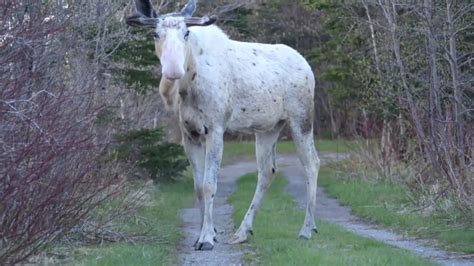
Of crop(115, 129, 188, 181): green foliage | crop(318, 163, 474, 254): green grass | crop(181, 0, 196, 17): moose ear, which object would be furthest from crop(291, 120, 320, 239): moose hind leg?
crop(115, 129, 188, 181): green foliage

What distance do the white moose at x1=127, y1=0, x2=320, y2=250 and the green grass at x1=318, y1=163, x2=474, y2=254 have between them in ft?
5.87

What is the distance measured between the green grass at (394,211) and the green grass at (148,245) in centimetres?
347

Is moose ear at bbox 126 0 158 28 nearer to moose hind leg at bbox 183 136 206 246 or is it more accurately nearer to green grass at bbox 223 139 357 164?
moose hind leg at bbox 183 136 206 246

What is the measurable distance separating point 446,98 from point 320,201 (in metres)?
5.11

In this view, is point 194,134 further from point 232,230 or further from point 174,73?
point 232,230

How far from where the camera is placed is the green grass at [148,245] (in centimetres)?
1111

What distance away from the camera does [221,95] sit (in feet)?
43.7

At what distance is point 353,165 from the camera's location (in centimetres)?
2653

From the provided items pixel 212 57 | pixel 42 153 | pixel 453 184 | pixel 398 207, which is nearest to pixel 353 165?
pixel 398 207

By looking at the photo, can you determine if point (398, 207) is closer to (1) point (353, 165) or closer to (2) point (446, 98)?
(2) point (446, 98)

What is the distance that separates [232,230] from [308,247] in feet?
10.7

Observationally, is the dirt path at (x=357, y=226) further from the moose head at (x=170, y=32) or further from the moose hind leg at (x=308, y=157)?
the moose head at (x=170, y=32)

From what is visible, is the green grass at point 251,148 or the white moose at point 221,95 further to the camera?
the green grass at point 251,148

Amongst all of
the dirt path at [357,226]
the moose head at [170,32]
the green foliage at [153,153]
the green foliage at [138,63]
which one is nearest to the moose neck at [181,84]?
the moose head at [170,32]
